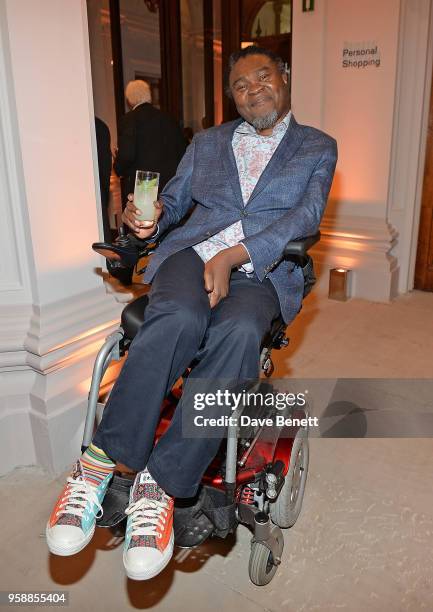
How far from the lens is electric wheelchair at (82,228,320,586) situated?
1.53 meters

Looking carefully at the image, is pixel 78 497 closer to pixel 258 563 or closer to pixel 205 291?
pixel 258 563

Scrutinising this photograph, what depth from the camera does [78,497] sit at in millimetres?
1482

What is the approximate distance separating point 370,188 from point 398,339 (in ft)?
4.25

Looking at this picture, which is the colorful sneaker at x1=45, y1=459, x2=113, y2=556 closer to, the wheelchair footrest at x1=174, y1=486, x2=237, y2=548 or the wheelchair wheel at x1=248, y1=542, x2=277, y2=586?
the wheelchair footrest at x1=174, y1=486, x2=237, y2=548

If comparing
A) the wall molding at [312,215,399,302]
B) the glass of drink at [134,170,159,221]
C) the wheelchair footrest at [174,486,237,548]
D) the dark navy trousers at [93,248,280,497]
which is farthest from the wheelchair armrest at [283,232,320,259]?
the wall molding at [312,215,399,302]

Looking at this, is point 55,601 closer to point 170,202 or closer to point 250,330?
point 250,330

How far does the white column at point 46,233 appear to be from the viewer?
1.95 metres

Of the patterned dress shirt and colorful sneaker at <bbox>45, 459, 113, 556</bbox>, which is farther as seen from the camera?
the patterned dress shirt

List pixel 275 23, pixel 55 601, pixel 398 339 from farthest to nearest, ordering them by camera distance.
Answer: pixel 275 23 → pixel 398 339 → pixel 55 601

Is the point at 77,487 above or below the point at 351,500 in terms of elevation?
above

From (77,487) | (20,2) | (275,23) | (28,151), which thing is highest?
(275,23)

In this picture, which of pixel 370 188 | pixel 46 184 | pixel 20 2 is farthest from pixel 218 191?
pixel 370 188

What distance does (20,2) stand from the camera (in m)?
1.87

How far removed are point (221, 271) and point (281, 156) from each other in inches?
23.3
